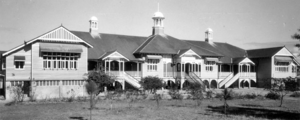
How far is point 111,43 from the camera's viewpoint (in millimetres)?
41656

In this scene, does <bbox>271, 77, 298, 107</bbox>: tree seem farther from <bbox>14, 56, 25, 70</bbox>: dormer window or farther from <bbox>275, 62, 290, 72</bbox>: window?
<bbox>14, 56, 25, 70</bbox>: dormer window

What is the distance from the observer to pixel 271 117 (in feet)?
63.2

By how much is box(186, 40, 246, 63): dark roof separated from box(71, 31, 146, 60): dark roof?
394 inches

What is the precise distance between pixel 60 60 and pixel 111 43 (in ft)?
34.3

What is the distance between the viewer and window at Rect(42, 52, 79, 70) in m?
31.5

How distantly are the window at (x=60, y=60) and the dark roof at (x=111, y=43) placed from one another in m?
4.20

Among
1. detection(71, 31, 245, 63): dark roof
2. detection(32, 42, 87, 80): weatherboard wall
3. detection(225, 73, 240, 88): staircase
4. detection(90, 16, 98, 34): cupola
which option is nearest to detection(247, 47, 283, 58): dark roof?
detection(71, 31, 245, 63): dark roof

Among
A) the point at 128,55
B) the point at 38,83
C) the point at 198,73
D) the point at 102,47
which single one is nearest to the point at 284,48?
the point at 198,73

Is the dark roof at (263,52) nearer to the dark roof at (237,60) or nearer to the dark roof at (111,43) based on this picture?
the dark roof at (237,60)

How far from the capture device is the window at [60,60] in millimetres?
31547

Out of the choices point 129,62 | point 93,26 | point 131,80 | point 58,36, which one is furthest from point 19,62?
point 93,26

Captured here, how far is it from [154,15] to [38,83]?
2206cm

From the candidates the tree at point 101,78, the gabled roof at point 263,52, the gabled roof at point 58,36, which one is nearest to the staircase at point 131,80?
the tree at point 101,78

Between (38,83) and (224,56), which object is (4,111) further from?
(224,56)
